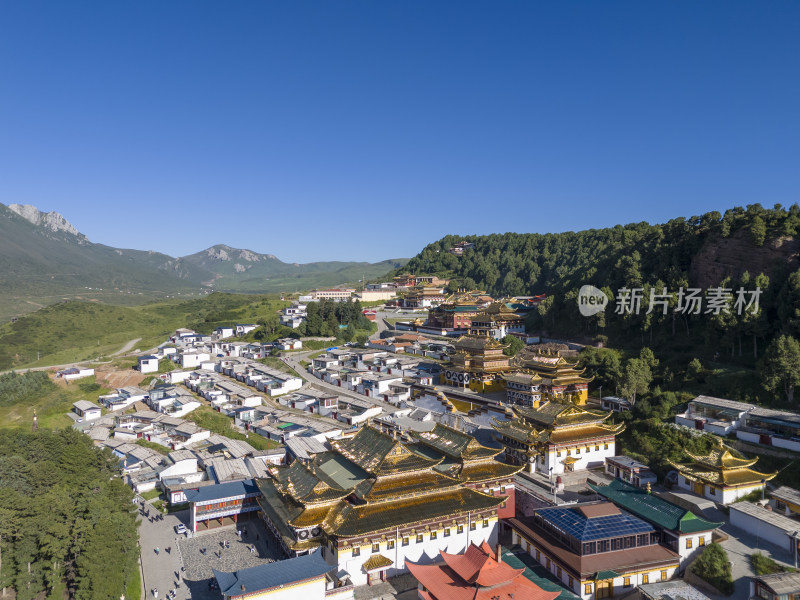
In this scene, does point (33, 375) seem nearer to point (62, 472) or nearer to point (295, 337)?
point (295, 337)

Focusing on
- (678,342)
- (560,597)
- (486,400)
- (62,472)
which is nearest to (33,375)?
(62,472)

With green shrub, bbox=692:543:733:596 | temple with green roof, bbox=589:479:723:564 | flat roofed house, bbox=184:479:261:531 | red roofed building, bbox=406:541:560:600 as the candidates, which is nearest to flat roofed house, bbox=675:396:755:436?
temple with green roof, bbox=589:479:723:564

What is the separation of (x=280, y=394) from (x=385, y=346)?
14987mm

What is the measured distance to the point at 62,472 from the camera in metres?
27.3

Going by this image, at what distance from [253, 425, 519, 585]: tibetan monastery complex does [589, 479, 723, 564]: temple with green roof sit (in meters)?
5.24

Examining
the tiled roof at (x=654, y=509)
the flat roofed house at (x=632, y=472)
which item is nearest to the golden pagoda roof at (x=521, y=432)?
the flat roofed house at (x=632, y=472)

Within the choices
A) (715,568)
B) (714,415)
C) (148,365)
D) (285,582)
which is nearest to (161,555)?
(285,582)

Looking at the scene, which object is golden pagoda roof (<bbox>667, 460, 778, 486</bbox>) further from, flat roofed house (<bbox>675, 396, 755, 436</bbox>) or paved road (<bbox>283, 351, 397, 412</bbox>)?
paved road (<bbox>283, 351, 397, 412</bbox>)

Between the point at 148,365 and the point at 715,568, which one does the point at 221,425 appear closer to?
the point at 148,365

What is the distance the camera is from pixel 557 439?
27656mm

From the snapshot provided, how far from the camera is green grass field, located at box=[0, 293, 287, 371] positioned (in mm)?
73875

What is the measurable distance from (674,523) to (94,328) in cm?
8946

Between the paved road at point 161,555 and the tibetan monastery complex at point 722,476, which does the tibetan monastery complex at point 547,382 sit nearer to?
the tibetan monastery complex at point 722,476

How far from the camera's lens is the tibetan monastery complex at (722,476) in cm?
2316
